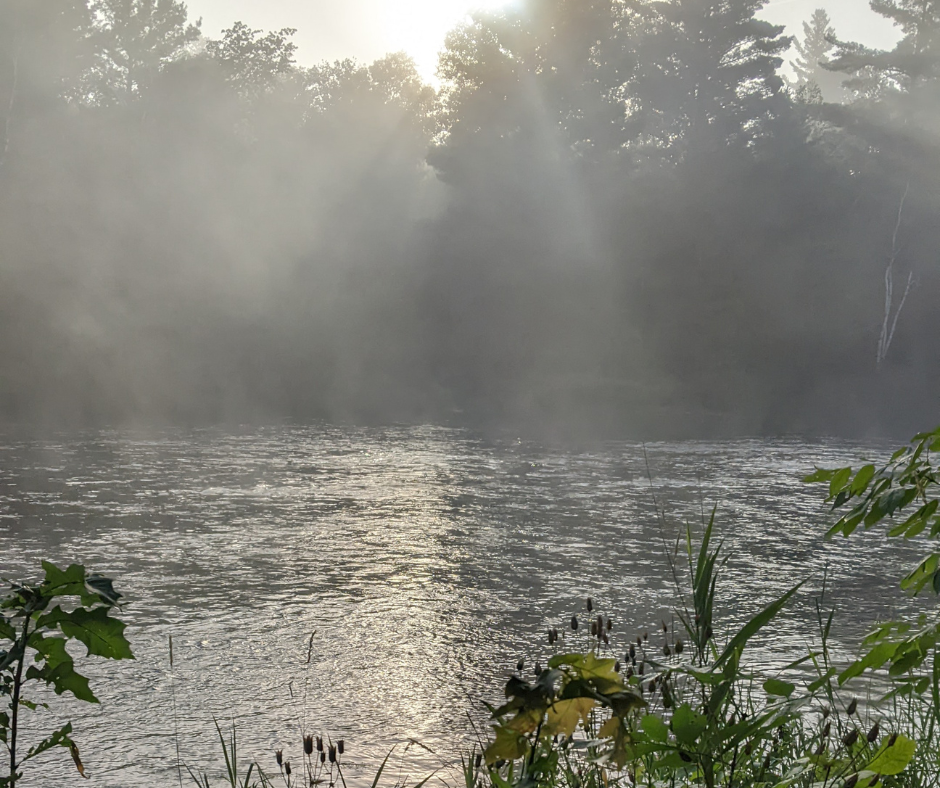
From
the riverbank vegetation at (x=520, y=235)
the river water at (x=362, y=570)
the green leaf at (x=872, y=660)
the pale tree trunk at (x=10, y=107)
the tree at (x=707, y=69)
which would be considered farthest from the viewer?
the tree at (x=707, y=69)

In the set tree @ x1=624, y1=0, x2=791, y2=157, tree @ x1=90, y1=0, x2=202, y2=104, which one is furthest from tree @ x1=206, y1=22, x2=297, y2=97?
tree @ x1=624, y1=0, x2=791, y2=157

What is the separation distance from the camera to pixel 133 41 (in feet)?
126

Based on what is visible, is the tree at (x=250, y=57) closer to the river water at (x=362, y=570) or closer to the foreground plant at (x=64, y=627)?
the river water at (x=362, y=570)

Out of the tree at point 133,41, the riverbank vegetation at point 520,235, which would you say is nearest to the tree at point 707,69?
the riverbank vegetation at point 520,235

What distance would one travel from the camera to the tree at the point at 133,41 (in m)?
37.8

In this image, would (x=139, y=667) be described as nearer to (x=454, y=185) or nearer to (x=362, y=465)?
(x=362, y=465)

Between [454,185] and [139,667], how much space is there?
28.5 meters

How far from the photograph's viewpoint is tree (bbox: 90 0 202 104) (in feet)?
124

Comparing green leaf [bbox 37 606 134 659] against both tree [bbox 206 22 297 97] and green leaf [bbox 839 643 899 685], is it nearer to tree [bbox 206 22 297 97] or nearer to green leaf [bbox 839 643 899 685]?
green leaf [bbox 839 643 899 685]

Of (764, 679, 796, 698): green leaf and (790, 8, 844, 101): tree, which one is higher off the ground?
(790, 8, 844, 101): tree

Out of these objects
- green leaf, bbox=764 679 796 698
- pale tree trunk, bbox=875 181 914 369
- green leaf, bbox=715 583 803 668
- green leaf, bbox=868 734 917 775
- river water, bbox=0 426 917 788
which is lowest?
river water, bbox=0 426 917 788

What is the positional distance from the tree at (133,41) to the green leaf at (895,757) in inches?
1546

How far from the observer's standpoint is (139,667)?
5.05 meters

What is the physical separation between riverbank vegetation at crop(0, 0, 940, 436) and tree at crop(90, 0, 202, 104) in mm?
2542
